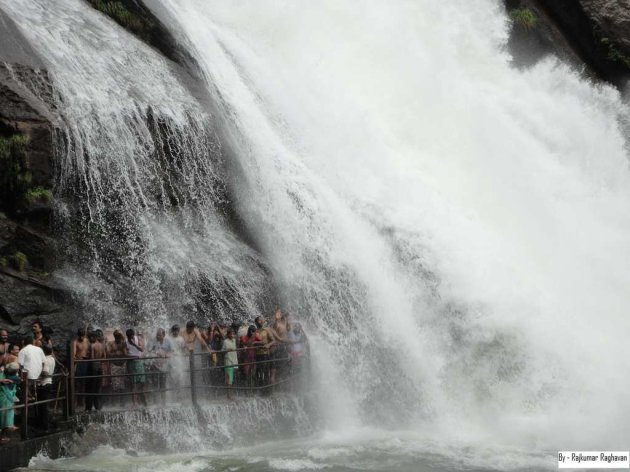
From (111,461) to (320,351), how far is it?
5444 millimetres

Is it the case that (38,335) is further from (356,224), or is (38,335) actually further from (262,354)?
(356,224)

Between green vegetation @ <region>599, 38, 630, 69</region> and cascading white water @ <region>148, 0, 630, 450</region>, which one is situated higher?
green vegetation @ <region>599, 38, 630, 69</region>

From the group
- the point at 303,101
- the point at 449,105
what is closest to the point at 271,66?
the point at 303,101

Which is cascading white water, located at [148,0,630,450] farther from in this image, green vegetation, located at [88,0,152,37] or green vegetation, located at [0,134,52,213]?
green vegetation, located at [0,134,52,213]

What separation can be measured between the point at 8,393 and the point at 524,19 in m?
22.9

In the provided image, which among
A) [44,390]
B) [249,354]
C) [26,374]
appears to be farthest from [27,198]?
[249,354]

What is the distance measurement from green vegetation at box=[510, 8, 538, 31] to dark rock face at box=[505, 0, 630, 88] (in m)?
0.12

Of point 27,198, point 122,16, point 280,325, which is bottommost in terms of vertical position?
point 280,325

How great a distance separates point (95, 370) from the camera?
492 inches

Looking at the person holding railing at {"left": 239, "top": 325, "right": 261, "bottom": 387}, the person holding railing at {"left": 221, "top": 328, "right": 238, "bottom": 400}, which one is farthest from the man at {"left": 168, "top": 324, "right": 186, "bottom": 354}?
the person holding railing at {"left": 239, "top": 325, "right": 261, "bottom": 387}

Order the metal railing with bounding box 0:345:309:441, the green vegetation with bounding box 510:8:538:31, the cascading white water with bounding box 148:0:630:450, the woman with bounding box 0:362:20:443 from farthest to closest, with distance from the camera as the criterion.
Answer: the green vegetation with bounding box 510:8:538:31 < the cascading white water with bounding box 148:0:630:450 < the metal railing with bounding box 0:345:309:441 < the woman with bounding box 0:362:20:443

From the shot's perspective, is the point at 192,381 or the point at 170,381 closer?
the point at 192,381

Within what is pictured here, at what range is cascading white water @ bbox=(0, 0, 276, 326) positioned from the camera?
14500 mm

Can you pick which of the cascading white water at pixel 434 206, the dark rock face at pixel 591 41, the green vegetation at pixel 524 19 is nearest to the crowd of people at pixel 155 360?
the cascading white water at pixel 434 206
